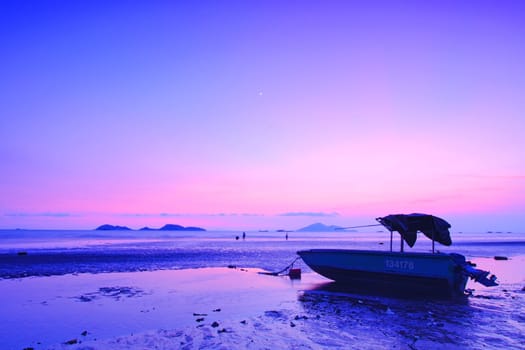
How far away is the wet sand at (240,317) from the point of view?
9258mm

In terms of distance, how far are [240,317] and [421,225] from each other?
35.7 feet

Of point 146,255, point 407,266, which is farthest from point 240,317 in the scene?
point 146,255

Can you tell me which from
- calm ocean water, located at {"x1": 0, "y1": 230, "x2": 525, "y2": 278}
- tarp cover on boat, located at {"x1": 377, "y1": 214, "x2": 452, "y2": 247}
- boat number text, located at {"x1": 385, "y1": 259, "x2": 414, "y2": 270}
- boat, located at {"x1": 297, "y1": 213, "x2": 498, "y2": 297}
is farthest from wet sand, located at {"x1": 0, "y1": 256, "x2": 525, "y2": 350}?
calm ocean water, located at {"x1": 0, "y1": 230, "x2": 525, "y2": 278}

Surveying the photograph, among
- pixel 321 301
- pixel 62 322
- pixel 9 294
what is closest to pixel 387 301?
pixel 321 301

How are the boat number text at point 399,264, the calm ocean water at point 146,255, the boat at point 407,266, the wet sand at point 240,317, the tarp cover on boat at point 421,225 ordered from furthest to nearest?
1. the calm ocean water at point 146,255
2. the tarp cover on boat at point 421,225
3. the boat number text at point 399,264
4. the boat at point 407,266
5. the wet sand at point 240,317

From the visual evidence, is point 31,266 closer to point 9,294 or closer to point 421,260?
point 9,294

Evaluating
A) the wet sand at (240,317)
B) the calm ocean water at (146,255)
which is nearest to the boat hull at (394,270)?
the wet sand at (240,317)

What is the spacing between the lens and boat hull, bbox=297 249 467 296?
52.9 ft

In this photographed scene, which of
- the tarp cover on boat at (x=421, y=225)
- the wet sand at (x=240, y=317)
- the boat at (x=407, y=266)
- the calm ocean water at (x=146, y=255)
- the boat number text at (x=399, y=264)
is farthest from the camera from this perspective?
the calm ocean water at (x=146, y=255)

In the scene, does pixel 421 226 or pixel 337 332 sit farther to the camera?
pixel 421 226

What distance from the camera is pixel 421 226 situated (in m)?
19.0

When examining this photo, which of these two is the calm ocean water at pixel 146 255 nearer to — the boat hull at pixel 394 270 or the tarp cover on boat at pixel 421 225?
the boat hull at pixel 394 270

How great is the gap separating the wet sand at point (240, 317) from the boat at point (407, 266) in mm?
1181

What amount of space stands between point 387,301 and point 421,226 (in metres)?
5.39
